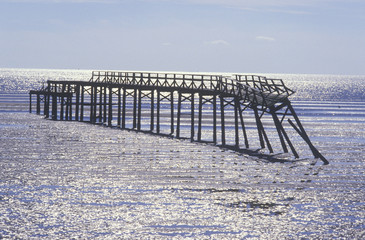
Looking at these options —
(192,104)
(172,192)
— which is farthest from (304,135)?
(192,104)

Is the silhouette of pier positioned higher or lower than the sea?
higher

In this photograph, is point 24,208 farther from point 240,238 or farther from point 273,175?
point 273,175

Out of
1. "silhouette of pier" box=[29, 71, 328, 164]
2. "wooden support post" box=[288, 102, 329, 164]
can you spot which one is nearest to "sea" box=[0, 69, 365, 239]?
"wooden support post" box=[288, 102, 329, 164]

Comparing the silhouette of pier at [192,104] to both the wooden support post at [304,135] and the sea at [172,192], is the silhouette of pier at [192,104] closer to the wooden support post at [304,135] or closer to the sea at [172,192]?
the wooden support post at [304,135]

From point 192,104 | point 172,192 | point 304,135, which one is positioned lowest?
point 172,192

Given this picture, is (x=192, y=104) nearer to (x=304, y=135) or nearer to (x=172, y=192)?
(x=304, y=135)

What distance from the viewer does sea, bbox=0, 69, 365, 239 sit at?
2220cm

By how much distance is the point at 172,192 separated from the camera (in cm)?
2778

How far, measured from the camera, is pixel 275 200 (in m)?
26.7

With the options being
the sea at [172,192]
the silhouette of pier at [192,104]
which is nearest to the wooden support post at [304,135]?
the silhouette of pier at [192,104]

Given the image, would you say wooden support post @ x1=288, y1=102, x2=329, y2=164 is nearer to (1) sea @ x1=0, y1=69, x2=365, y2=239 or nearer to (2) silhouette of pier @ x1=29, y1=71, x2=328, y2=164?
(2) silhouette of pier @ x1=29, y1=71, x2=328, y2=164

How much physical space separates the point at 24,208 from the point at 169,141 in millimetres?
23978

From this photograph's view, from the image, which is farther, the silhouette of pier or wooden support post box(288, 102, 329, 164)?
the silhouette of pier

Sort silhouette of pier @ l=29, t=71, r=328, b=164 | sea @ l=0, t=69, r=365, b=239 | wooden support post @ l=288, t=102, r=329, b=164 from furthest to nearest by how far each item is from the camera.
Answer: silhouette of pier @ l=29, t=71, r=328, b=164 → wooden support post @ l=288, t=102, r=329, b=164 → sea @ l=0, t=69, r=365, b=239
